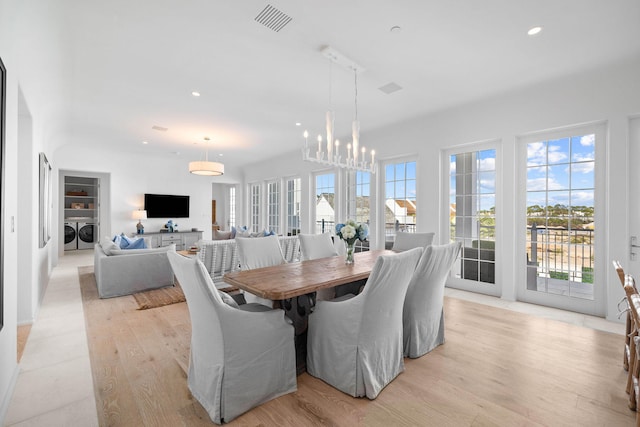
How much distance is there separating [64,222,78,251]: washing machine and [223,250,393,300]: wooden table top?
8534mm

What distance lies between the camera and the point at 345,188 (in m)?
6.27

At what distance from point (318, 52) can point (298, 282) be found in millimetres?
2214

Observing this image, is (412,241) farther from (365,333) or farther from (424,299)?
(365,333)

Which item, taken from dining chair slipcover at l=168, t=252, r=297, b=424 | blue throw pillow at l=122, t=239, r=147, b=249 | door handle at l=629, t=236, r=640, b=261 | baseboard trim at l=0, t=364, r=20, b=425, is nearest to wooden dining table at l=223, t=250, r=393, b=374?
dining chair slipcover at l=168, t=252, r=297, b=424

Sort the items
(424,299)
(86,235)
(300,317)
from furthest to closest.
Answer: (86,235), (300,317), (424,299)

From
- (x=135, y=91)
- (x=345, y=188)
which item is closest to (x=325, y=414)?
(x=135, y=91)

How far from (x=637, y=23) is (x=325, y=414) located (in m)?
3.91

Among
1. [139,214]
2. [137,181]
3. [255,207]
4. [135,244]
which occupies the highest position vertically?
[137,181]

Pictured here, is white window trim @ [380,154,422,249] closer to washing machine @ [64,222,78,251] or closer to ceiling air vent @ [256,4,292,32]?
ceiling air vent @ [256,4,292,32]

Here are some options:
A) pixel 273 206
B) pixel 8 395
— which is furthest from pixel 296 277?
pixel 273 206

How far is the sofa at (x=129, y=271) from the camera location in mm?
4102

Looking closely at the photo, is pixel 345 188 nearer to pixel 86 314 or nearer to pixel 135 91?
pixel 135 91

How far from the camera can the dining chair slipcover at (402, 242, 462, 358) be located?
240 cm

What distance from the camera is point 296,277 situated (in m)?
2.32
